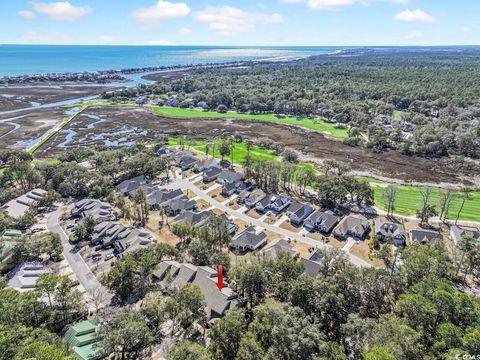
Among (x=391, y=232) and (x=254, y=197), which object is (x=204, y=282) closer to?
(x=254, y=197)

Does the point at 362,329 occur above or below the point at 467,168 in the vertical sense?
above

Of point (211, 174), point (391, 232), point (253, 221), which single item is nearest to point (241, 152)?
point (211, 174)

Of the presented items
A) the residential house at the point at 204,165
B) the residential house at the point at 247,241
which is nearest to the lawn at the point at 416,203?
the residential house at the point at 247,241

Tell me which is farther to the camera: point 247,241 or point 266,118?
point 266,118

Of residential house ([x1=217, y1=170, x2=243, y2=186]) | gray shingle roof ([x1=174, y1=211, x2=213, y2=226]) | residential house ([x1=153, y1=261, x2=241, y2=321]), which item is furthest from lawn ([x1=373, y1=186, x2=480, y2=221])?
residential house ([x1=153, y1=261, x2=241, y2=321])

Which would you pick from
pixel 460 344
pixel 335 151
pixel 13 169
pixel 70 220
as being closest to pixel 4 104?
pixel 13 169

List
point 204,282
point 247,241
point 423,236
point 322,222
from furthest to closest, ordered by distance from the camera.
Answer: point 322,222 < point 423,236 < point 247,241 < point 204,282

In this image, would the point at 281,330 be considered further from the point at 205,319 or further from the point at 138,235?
the point at 138,235

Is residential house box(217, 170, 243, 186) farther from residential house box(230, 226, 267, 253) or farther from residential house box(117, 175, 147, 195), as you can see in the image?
residential house box(230, 226, 267, 253)
